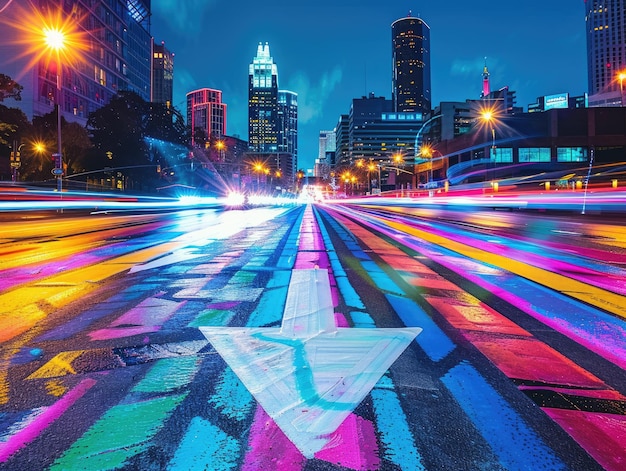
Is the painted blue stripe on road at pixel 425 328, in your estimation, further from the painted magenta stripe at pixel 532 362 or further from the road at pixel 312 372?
the painted magenta stripe at pixel 532 362

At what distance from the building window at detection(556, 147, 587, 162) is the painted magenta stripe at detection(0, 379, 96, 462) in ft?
262

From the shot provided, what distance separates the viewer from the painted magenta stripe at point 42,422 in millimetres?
2246

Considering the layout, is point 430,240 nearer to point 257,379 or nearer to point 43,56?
point 257,379

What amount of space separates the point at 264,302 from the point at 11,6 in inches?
3007

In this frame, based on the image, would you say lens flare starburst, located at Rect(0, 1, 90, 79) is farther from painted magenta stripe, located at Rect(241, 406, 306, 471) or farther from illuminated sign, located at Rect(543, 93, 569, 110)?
illuminated sign, located at Rect(543, 93, 569, 110)

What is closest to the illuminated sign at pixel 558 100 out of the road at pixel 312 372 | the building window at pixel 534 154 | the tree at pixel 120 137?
the building window at pixel 534 154

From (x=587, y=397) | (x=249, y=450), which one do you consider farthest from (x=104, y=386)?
(x=587, y=397)

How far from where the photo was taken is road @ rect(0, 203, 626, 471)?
87.2 inches

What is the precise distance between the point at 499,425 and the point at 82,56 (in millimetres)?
88332

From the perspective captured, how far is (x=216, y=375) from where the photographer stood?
309cm

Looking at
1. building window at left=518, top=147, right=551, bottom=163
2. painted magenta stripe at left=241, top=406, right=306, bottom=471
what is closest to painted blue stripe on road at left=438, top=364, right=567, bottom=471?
painted magenta stripe at left=241, top=406, right=306, bottom=471

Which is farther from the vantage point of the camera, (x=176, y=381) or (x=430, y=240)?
(x=430, y=240)

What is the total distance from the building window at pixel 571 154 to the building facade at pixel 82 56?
229 feet

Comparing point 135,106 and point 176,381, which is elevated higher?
point 135,106
